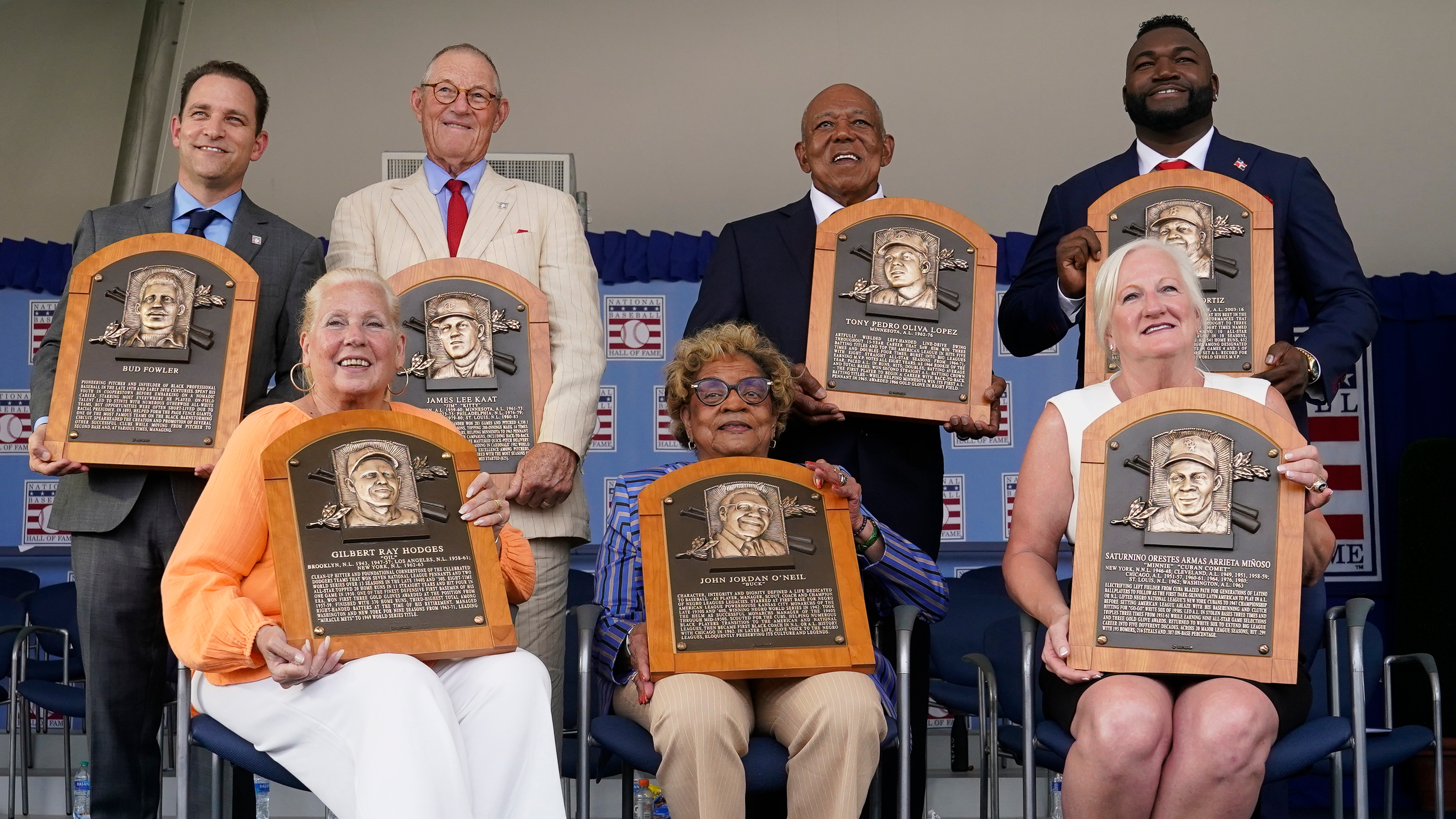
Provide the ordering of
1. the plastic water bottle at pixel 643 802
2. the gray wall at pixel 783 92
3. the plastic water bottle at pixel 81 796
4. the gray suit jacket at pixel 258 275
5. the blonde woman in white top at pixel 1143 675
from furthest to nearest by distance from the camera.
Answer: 1. the gray wall at pixel 783 92
2. the plastic water bottle at pixel 81 796
3. the plastic water bottle at pixel 643 802
4. the gray suit jacket at pixel 258 275
5. the blonde woman in white top at pixel 1143 675

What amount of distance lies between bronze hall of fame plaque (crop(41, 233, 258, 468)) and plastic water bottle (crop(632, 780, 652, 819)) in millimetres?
1827

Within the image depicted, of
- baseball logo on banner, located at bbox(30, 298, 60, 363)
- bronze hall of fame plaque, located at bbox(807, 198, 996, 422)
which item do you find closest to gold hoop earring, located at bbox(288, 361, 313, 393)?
bronze hall of fame plaque, located at bbox(807, 198, 996, 422)

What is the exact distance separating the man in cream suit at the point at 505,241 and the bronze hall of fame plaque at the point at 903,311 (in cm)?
63

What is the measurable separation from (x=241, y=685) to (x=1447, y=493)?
208 inches

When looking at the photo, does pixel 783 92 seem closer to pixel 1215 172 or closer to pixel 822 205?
pixel 822 205

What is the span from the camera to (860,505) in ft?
10.9

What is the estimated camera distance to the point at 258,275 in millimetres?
3461

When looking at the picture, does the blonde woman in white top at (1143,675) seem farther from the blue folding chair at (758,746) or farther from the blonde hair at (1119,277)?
the blue folding chair at (758,746)

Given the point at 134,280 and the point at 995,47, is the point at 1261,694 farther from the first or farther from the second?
the point at 995,47

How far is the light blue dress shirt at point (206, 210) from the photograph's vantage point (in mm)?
3611

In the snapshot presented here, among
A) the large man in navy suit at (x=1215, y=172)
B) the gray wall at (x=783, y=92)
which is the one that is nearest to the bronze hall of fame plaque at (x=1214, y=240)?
the large man in navy suit at (x=1215, y=172)

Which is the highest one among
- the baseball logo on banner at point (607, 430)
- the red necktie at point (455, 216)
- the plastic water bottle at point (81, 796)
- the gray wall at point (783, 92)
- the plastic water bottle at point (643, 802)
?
the gray wall at point (783, 92)

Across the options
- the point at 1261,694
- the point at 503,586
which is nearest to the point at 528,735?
the point at 503,586

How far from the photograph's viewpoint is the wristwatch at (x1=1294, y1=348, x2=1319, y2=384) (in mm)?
3219
